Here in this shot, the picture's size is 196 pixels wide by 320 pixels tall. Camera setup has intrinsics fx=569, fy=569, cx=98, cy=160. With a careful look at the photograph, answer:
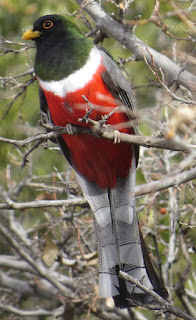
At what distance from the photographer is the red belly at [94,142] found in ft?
11.1

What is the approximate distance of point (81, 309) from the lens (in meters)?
→ 4.18

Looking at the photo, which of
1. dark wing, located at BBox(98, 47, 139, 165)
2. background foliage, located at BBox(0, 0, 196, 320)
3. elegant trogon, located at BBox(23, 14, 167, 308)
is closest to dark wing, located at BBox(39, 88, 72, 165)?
elegant trogon, located at BBox(23, 14, 167, 308)

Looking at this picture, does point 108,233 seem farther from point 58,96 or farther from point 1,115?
point 1,115

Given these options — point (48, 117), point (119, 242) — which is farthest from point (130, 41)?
point (119, 242)

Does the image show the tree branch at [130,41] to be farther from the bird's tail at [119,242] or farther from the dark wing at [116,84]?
the bird's tail at [119,242]

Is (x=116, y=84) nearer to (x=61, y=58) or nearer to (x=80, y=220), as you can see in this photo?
(x=61, y=58)

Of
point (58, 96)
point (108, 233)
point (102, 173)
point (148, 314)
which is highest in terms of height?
point (58, 96)

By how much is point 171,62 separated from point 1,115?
A: 1441 millimetres

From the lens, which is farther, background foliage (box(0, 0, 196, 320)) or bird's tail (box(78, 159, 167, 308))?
background foliage (box(0, 0, 196, 320))

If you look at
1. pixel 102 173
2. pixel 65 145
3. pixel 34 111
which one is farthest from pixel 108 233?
pixel 34 111

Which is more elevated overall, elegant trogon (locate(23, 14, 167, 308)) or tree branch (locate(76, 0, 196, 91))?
tree branch (locate(76, 0, 196, 91))

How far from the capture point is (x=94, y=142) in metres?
3.60

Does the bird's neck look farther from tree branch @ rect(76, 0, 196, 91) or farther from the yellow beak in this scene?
tree branch @ rect(76, 0, 196, 91)

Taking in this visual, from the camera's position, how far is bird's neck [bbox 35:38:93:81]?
3477mm
